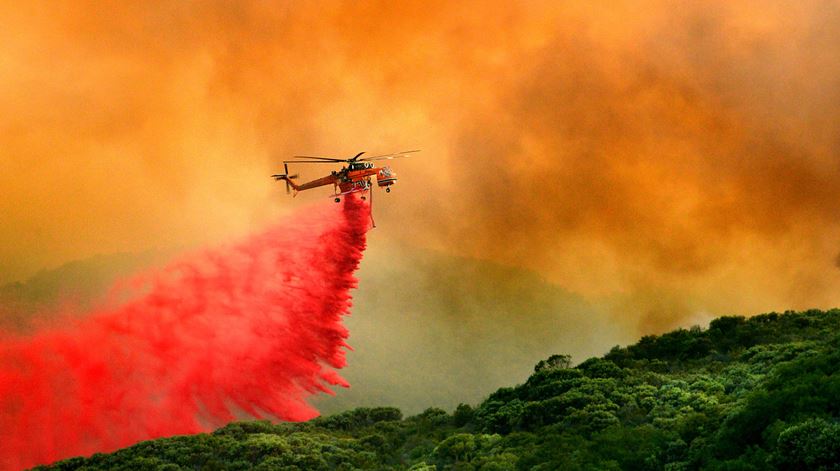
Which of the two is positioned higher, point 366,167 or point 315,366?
point 366,167

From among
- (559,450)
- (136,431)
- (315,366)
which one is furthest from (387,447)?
(136,431)

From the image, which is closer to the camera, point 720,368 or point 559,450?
point 559,450

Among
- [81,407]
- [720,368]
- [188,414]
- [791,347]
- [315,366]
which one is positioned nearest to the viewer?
[791,347]

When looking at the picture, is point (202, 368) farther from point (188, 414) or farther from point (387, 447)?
point (387, 447)

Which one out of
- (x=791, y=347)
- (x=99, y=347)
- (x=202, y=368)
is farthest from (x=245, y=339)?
(x=791, y=347)

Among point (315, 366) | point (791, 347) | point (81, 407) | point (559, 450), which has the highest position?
point (81, 407)

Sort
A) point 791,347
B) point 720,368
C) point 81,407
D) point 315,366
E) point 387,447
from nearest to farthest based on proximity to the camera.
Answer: point 791,347 < point 720,368 < point 387,447 < point 315,366 < point 81,407
